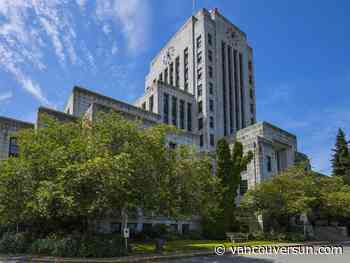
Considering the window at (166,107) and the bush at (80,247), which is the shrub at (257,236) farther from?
the window at (166,107)

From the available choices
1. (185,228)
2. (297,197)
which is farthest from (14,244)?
(297,197)

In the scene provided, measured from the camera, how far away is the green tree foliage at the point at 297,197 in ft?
106

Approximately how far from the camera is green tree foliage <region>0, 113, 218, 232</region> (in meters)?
16.5

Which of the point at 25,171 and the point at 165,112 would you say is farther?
the point at 165,112

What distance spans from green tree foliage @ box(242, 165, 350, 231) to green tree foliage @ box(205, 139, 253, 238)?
1.80 m

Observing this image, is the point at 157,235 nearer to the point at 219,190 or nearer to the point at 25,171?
the point at 219,190

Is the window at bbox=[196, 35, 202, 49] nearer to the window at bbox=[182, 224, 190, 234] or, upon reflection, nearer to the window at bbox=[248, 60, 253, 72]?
the window at bbox=[248, 60, 253, 72]

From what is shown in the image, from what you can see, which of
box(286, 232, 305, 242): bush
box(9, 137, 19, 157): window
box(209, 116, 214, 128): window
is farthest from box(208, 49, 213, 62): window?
box(9, 137, 19, 157): window

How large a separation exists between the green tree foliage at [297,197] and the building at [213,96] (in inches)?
370

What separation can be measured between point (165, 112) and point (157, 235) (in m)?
31.3

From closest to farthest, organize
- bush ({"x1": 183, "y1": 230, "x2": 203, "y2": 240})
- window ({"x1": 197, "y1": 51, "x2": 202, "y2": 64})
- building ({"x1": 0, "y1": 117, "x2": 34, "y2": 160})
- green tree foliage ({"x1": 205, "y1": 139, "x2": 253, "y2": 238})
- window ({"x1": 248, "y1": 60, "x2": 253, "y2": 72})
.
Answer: building ({"x1": 0, "y1": 117, "x2": 34, "y2": 160}) → bush ({"x1": 183, "y1": 230, "x2": 203, "y2": 240}) → green tree foliage ({"x1": 205, "y1": 139, "x2": 253, "y2": 238}) → window ({"x1": 197, "y1": 51, "x2": 202, "y2": 64}) → window ({"x1": 248, "y1": 60, "x2": 253, "y2": 72})

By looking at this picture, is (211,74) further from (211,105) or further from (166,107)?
(166,107)

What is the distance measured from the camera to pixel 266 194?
33375mm

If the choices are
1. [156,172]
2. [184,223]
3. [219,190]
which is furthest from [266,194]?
[156,172]
